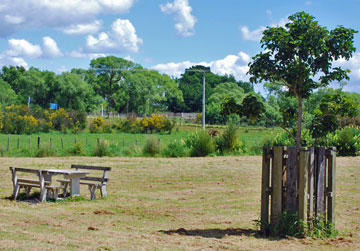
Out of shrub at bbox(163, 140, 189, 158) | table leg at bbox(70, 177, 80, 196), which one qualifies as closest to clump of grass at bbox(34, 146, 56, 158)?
shrub at bbox(163, 140, 189, 158)

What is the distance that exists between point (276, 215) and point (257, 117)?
6.01 feet

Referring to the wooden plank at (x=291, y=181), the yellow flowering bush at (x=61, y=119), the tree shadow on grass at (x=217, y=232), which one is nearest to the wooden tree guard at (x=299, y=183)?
the wooden plank at (x=291, y=181)

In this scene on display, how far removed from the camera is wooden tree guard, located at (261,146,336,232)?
26.6 ft

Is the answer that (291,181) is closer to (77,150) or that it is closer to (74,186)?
(74,186)

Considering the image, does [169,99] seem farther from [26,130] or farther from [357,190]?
[357,190]

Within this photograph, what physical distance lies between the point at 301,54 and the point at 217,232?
3366 millimetres

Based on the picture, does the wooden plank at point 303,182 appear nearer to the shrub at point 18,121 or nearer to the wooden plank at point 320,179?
the wooden plank at point 320,179

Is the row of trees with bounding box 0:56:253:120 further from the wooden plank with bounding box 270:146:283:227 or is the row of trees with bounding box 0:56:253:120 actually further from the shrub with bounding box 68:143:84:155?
the wooden plank with bounding box 270:146:283:227

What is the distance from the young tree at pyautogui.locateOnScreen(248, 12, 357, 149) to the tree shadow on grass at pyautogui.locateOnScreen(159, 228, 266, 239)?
171cm

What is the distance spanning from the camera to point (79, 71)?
101 metres

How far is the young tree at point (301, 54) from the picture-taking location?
27.1ft

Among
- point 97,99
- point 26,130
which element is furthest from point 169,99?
point 26,130

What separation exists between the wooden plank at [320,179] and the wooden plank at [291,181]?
0.41 meters

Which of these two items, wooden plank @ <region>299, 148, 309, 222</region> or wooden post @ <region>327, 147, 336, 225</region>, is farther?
wooden post @ <region>327, 147, 336, 225</region>
